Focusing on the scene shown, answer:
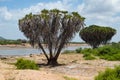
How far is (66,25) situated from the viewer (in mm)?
33688

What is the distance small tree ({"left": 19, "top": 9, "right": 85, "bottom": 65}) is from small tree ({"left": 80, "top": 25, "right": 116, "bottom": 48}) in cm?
3357

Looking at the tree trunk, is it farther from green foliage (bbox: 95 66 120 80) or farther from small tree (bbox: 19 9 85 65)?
green foliage (bbox: 95 66 120 80)

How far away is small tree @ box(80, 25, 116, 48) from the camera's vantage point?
68.1 m

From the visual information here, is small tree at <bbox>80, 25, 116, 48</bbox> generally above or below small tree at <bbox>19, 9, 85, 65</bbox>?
below

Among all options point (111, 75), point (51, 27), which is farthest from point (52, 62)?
point (111, 75)

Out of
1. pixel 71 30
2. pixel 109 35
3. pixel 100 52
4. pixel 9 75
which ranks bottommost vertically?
pixel 109 35

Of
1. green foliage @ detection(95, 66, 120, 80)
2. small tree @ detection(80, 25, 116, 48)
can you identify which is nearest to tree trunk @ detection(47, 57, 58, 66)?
green foliage @ detection(95, 66, 120, 80)

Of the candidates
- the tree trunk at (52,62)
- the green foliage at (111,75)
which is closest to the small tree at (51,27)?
the tree trunk at (52,62)

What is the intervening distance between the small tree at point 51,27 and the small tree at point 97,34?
3357cm

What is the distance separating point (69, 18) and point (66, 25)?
2.55ft

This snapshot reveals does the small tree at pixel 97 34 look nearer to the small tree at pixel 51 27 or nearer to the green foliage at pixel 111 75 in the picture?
the small tree at pixel 51 27

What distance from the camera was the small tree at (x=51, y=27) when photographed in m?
33.0

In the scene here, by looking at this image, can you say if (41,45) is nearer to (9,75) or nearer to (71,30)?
(71,30)

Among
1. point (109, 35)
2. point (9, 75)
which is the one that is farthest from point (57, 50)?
point (109, 35)
